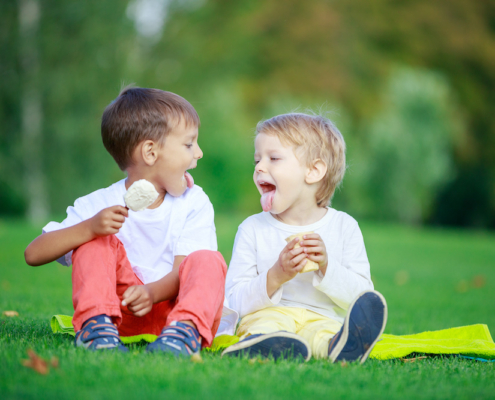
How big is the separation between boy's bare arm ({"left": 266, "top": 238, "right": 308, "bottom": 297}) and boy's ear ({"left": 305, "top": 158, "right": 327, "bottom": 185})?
1.68ft

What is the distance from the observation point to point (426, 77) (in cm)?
2297

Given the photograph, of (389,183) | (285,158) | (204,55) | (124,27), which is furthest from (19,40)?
(389,183)

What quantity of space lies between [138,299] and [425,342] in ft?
5.10

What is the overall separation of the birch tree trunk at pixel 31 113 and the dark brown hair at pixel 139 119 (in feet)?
38.0

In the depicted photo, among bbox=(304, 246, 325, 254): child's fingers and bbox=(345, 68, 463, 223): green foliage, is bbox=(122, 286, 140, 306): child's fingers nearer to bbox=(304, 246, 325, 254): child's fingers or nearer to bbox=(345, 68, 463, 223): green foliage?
bbox=(304, 246, 325, 254): child's fingers

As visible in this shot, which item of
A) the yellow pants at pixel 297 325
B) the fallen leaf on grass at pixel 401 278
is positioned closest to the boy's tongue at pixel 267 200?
the yellow pants at pixel 297 325

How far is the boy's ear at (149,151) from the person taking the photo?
8.95 ft

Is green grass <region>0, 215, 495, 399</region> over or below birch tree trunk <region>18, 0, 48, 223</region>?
below

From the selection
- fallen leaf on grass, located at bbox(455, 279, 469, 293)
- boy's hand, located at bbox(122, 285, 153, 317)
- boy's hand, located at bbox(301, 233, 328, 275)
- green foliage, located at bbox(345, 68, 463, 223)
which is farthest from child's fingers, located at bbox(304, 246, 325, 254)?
green foliage, located at bbox(345, 68, 463, 223)

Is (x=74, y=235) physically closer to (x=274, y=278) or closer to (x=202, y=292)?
(x=202, y=292)

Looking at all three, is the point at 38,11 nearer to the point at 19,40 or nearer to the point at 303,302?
the point at 19,40

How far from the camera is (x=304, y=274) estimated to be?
2812 mm

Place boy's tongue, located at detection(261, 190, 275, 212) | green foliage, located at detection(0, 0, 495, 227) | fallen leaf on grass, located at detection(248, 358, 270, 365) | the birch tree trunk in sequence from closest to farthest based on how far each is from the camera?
fallen leaf on grass, located at detection(248, 358, 270, 365) < boy's tongue, located at detection(261, 190, 275, 212) < the birch tree trunk < green foliage, located at detection(0, 0, 495, 227)

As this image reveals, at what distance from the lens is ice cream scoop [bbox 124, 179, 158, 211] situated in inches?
95.4
